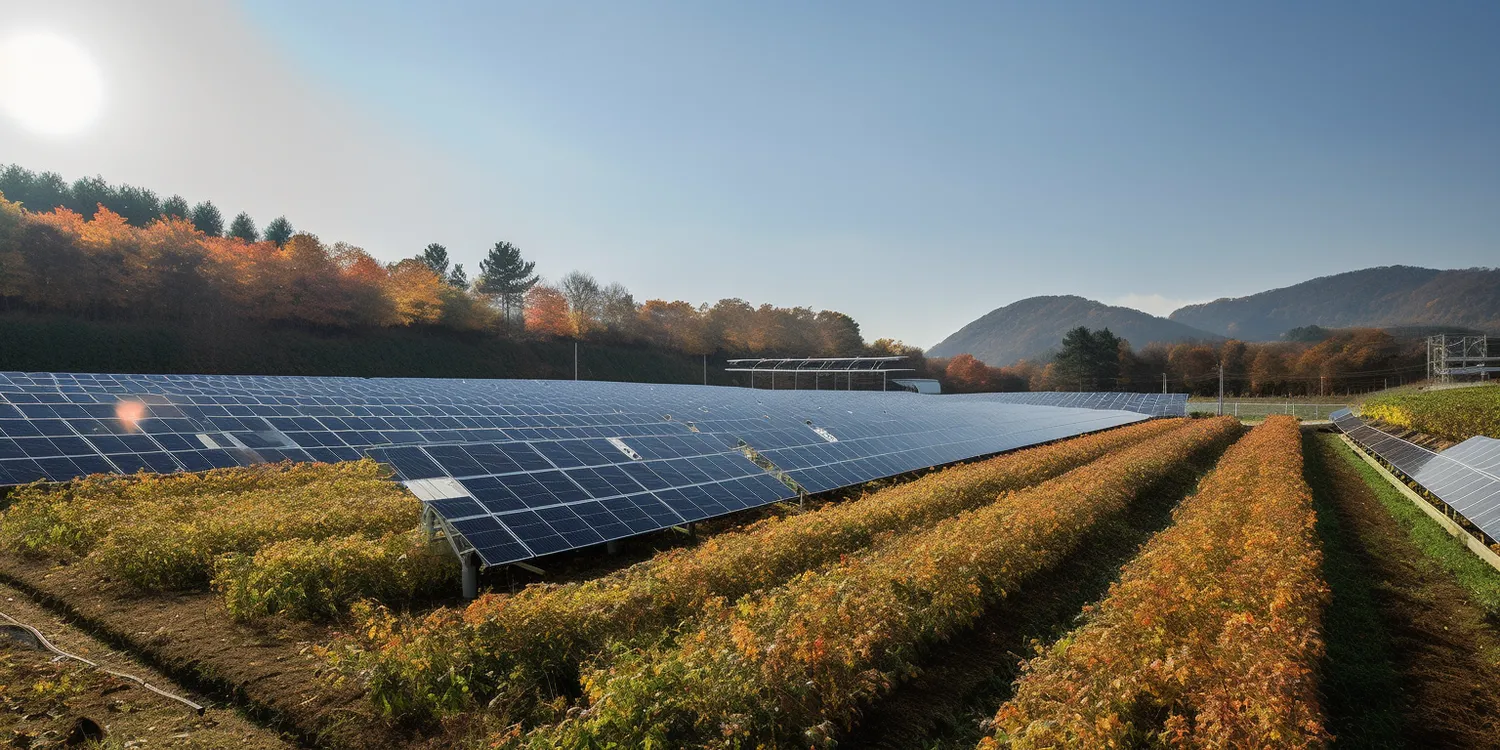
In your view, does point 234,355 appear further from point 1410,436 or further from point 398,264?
point 1410,436

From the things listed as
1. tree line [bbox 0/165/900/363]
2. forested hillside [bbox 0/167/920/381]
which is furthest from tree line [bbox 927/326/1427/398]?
forested hillside [bbox 0/167/920/381]

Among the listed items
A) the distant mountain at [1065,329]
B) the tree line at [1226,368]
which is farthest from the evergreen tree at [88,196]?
the distant mountain at [1065,329]

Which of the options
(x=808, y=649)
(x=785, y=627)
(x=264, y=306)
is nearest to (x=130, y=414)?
(x=785, y=627)

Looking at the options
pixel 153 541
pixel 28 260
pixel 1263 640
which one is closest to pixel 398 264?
pixel 28 260

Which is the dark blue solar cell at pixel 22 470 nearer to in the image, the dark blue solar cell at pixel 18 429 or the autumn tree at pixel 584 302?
the dark blue solar cell at pixel 18 429

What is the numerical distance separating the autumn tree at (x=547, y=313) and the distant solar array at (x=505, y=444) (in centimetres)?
4511

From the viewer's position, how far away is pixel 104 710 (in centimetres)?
614

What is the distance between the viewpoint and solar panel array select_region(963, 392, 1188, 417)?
52578 mm

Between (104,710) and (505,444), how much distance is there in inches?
299

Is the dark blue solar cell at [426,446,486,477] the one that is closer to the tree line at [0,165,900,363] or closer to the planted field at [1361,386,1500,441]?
the planted field at [1361,386,1500,441]

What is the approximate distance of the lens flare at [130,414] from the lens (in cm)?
1703

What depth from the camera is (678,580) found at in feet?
26.8

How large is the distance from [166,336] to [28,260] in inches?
311

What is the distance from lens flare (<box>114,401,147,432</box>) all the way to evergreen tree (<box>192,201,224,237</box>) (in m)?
72.6
